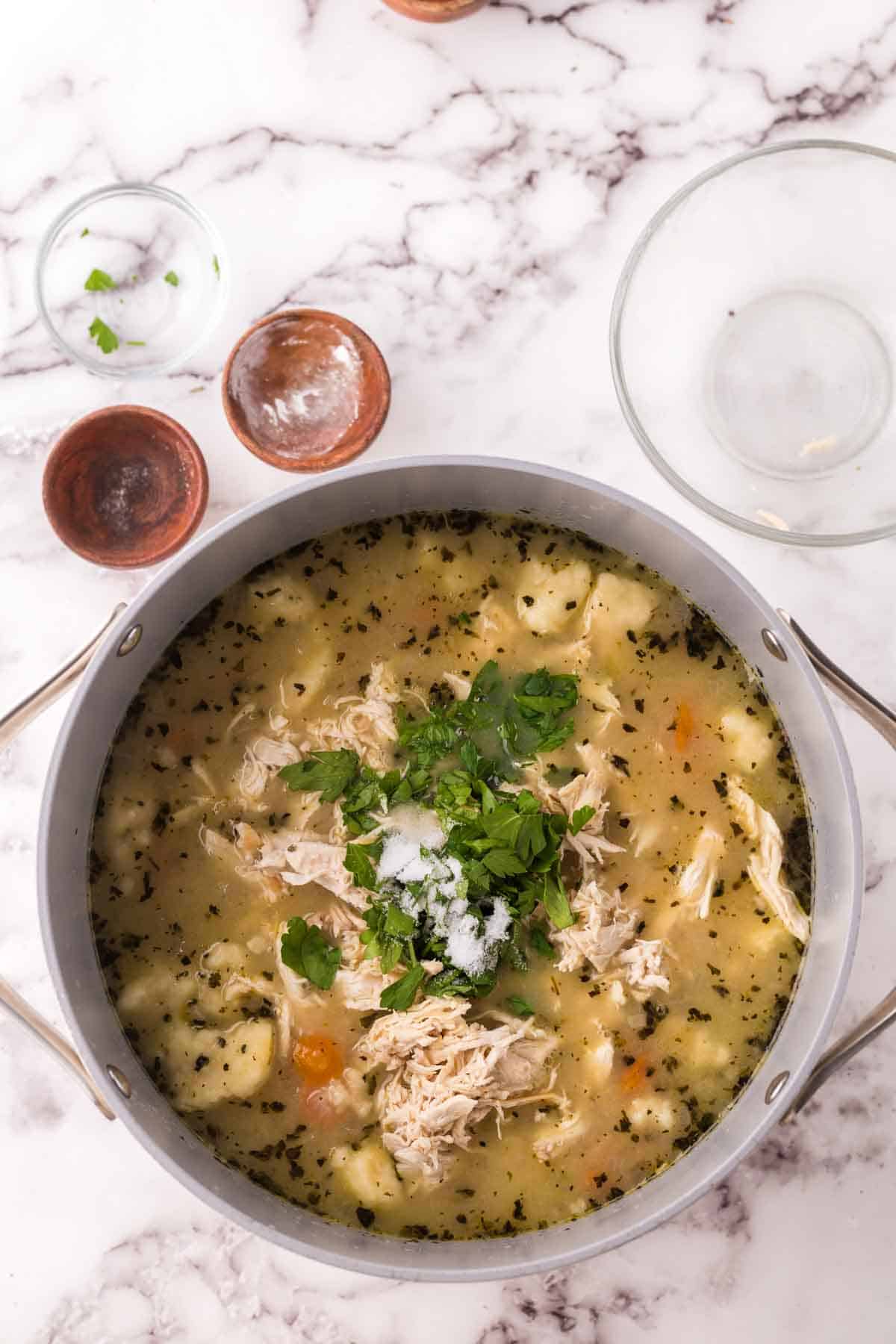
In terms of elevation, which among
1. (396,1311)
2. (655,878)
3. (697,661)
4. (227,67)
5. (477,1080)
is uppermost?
(227,67)

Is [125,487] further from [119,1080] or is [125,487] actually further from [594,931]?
[594,931]

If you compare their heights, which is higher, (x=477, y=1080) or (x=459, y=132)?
(x=459, y=132)

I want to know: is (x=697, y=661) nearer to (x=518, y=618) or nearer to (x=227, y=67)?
(x=518, y=618)

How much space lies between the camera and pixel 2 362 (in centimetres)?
256

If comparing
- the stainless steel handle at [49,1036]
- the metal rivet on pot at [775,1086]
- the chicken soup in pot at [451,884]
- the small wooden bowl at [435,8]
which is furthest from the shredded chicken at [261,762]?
the small wooden bowl at [435,8]

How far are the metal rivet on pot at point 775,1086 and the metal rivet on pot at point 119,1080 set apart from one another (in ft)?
3.50

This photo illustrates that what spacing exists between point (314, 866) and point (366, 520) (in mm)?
627

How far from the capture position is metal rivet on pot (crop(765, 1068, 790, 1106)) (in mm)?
2135

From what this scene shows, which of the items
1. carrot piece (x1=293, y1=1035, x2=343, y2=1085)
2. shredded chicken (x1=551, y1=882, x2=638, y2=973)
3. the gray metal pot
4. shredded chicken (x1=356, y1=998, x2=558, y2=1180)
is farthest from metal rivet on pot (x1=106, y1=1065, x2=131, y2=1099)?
shredded chicken (x1=551, y1=882, x2=638, y2=973)

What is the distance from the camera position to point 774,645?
2176mm

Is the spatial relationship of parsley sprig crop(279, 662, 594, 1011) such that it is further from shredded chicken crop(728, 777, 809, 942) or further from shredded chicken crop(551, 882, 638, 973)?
shredded chicken crop(728, 777, 809, 942)

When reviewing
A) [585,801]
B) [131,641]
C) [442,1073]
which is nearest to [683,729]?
[585,801]

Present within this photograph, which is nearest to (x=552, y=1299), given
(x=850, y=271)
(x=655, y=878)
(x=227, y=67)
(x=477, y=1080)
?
(x=477, y=1080)

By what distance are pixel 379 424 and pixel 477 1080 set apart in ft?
3.88
